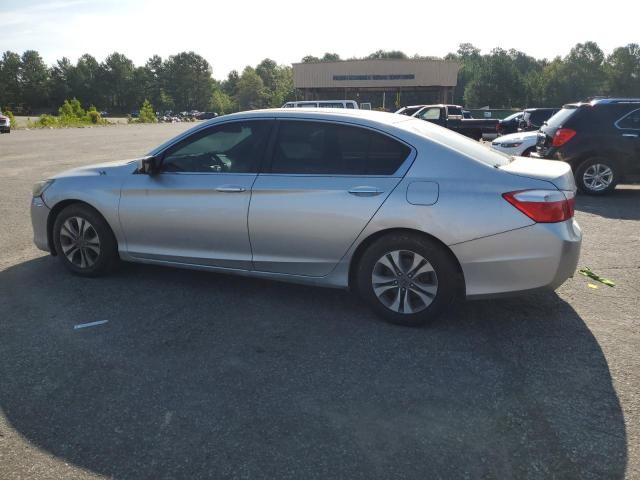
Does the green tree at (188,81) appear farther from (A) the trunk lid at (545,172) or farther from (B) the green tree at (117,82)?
(A) the trunk lid at (545,172)

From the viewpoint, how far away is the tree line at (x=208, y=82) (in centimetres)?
10794

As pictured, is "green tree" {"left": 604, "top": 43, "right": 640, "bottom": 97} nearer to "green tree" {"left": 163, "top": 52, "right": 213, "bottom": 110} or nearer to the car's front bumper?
"green tree" {"left": 163, "top": 52, "right": 213, "bottom": 110}

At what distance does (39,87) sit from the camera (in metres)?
118

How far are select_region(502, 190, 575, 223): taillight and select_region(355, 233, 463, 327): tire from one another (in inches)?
24.3

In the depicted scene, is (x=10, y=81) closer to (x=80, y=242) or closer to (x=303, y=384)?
(x=80, y=242)

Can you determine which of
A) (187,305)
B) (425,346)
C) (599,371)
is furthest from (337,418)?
(187,305)

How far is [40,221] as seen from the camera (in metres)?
5.36

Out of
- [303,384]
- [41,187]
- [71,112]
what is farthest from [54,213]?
[71,112]

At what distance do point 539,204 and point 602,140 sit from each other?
276 inches

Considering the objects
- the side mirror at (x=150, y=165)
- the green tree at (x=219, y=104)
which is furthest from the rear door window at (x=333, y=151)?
the green tree at (x=219, y=104)

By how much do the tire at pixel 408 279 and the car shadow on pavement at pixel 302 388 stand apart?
0.50ft

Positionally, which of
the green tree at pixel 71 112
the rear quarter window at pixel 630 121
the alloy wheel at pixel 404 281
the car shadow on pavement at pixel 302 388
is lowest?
the car shadow on pavement at pixel 302 388

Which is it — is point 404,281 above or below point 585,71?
below

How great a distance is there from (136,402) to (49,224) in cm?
297
